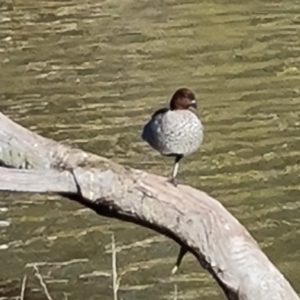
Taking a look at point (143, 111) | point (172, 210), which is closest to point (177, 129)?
point (172, 210)

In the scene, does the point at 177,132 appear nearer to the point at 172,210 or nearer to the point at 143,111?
the point at 172,210

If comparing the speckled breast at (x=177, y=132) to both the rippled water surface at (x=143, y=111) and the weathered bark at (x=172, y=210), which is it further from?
the rippled water surface at (x=143, y=111)

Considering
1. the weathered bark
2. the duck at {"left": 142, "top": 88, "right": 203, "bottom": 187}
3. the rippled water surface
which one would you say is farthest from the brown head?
the rippled water surface

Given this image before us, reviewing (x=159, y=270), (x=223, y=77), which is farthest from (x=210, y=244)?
(x=223, y=77)

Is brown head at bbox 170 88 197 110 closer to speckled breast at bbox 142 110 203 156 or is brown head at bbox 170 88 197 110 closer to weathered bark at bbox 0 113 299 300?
speckled breast at bbox 142 110 203 156

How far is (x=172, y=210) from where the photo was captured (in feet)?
4.05

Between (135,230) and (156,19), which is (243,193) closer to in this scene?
(135,230)

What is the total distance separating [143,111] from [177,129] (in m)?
0.65

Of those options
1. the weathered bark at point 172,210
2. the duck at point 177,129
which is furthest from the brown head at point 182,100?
the weathered bark at point 172,210

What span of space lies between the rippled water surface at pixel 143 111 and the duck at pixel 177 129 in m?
0.50

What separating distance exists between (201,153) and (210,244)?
2.44 feet

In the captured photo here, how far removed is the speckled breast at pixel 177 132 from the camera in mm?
1314

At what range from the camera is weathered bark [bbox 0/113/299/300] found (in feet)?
4.00

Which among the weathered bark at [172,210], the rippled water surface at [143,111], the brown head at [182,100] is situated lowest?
the rippled water surface at [143,111]
